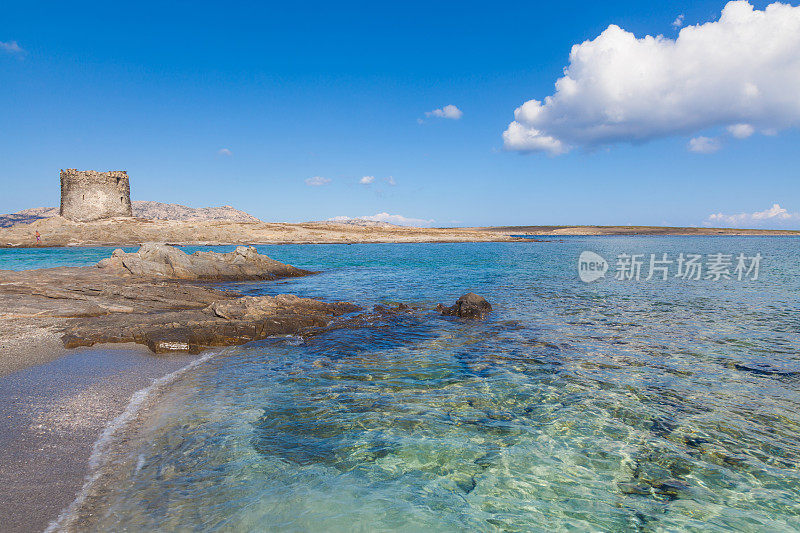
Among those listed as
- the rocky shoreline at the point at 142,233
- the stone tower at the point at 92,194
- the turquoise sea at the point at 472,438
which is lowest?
the turquoise sea at the point at 472,438

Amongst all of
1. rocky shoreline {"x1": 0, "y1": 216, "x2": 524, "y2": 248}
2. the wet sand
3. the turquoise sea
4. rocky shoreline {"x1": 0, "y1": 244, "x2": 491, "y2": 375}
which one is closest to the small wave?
the wet sand

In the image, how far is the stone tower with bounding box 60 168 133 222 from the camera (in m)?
71.4

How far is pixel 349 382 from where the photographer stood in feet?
30.9

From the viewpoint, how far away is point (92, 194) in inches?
2867

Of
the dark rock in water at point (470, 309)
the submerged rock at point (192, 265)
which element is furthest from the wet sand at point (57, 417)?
the submerged rock at point (192, 265)

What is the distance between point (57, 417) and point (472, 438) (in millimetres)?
7346

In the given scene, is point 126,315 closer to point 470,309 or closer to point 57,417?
point 57,417

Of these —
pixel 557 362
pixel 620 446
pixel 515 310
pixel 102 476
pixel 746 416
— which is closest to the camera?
pixel 102 476

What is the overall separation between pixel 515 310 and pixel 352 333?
8.15 meters

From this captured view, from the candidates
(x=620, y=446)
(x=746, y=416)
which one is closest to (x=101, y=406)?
(x=620, y=446)

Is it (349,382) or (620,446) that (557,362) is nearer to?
(620,446)

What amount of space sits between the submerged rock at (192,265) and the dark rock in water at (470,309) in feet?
62.9

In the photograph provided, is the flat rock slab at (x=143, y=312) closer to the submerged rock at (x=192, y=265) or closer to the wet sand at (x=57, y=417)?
the wet sand at (x=57, y=417)

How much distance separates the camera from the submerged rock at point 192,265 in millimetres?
27266
